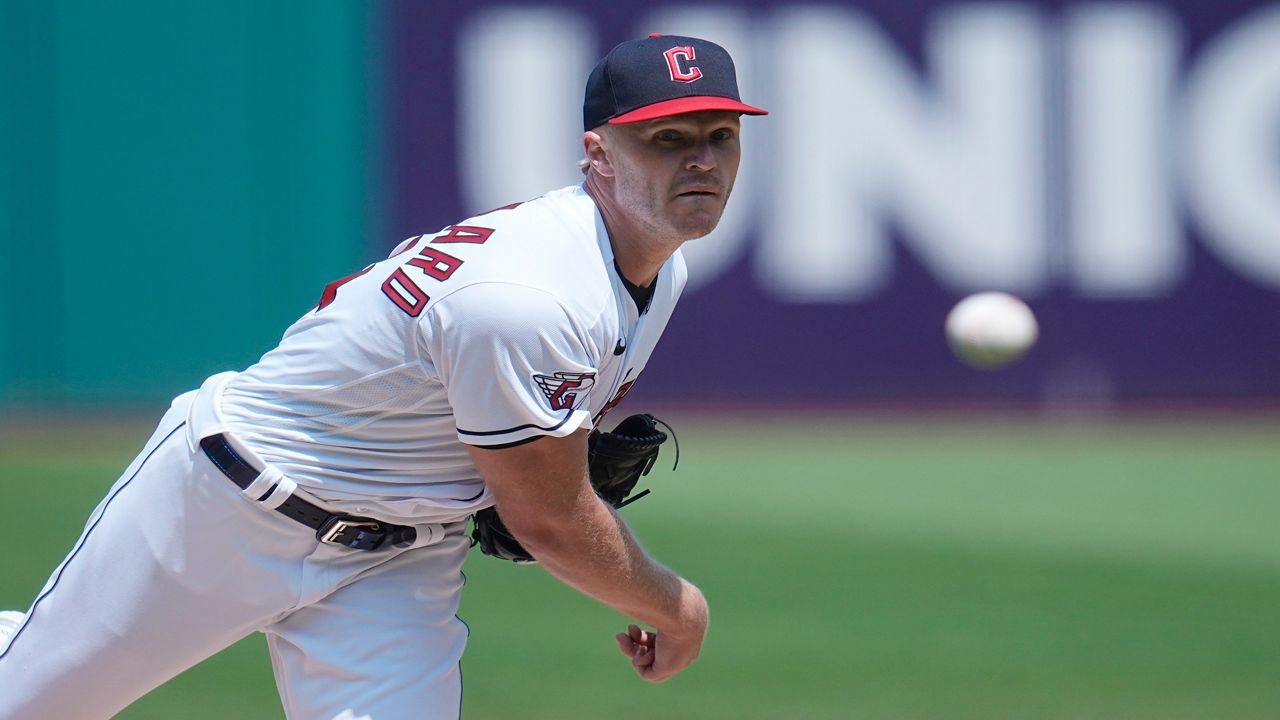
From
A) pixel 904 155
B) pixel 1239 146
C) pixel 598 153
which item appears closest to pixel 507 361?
pixel 598 153

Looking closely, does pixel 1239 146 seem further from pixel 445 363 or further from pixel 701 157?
pixel 445 363

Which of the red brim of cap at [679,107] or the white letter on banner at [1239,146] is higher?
the red brim of cap at [679,107]

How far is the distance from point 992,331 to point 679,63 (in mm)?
2474

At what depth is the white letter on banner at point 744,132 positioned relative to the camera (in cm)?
1442

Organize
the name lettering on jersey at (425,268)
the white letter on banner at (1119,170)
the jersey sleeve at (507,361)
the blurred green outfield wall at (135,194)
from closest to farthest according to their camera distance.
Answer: the jersey sleeve at (507,361) → the name lettering on jersey at (425,268) → the blurred green outfield wall at (135,194) → the white letter on banner at (1119,170)

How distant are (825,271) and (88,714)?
1172 centimetres

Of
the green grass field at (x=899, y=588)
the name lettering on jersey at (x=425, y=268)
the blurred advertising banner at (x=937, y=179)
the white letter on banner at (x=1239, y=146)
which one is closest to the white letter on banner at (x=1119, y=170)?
the blurred advertising banner at (x=937, y=179)

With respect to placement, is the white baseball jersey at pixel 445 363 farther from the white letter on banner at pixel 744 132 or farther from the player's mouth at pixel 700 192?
the white letter on banner at pixel 744 132

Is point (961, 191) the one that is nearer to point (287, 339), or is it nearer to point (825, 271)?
point (825, 271)

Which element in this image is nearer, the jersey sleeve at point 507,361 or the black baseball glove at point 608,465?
the jersey sleeve at point 507,361

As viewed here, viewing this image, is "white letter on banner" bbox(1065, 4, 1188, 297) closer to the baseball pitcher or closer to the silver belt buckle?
the baseball pitcher

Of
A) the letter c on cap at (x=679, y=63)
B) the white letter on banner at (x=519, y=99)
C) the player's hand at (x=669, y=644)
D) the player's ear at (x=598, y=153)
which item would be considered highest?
the letter c on cap at (x=679, y=63)

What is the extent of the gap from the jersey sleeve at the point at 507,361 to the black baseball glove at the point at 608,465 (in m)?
0.56

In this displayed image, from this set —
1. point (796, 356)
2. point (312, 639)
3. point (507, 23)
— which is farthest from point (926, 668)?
point (507, 23)
